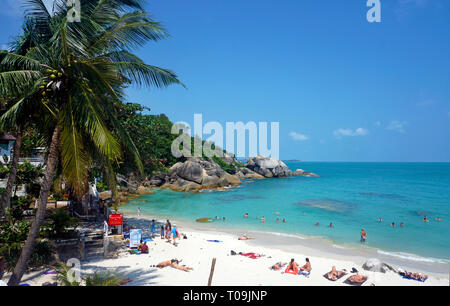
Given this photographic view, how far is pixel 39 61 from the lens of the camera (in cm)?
661

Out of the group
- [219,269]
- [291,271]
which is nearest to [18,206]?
[219,269]

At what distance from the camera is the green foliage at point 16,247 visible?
9062 mm

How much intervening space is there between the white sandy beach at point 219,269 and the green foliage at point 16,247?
76 cm

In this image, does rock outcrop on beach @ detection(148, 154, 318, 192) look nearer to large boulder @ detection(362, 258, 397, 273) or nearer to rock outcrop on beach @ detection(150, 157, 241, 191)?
rock outcrop on beach @ detection(150, 157, 241, 191)

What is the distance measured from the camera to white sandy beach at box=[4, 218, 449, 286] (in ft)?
31.3

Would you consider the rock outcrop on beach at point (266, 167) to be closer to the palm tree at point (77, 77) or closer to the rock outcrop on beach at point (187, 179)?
the rock outcrop on beach at point (187, 179)

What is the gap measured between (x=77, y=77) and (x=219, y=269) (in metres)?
8.80

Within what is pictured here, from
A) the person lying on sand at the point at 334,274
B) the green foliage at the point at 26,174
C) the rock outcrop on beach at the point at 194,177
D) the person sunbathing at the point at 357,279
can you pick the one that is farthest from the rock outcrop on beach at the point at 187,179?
the person sunbathing at the point at 357,279

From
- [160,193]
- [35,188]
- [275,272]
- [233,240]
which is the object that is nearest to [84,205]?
[35,188]

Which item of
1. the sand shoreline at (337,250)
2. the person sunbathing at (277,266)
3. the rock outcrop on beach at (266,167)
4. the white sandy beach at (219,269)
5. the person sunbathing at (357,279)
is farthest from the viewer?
the rock outcrop on beach at (266,167)

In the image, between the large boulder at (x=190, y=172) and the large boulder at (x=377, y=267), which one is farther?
the large boulder at (x=190, y=172)

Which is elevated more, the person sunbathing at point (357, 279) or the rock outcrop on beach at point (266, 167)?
the rock outcrop on beach at point (266, 167)

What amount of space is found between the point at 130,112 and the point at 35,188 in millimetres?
7786
